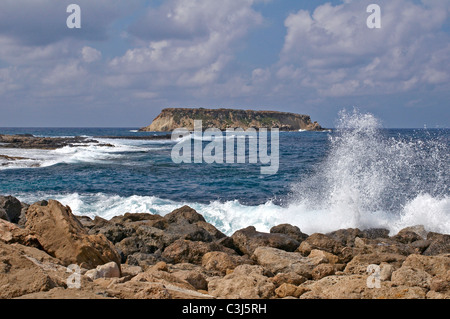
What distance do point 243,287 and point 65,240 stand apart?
2.49 metres

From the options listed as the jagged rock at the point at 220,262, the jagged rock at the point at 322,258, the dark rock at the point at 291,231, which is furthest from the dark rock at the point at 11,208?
the jagged rock at the point at 322,258

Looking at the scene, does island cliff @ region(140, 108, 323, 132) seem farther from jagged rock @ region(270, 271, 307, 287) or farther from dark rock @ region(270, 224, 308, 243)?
jagged rock @ region(270, 271, 307, 287)

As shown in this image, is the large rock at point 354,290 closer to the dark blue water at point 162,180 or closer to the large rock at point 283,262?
the large rock at point 283,262

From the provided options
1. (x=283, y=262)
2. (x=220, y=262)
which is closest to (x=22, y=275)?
(x=220, y=262)

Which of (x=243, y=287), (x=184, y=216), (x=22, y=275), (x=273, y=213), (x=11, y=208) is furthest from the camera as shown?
A: (x=273, y=213)

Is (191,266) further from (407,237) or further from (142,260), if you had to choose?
(407,237)

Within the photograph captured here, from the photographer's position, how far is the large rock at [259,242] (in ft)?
27.8

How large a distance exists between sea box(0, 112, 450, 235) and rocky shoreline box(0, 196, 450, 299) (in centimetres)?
341

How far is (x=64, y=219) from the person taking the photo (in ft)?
19.2

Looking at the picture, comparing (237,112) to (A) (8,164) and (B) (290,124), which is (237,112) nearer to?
(B) (290,124)

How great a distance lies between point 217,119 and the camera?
12462 cm

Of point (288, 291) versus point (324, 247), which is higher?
point (288, 291)

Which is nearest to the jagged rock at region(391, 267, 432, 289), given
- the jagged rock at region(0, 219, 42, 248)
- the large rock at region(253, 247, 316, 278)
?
the large rock at region(253, 247, 316, 278)
